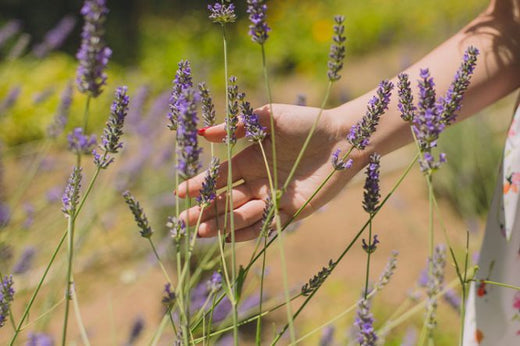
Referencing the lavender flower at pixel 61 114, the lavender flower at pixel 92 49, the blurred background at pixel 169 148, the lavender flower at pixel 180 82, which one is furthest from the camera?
the blurred background at pixel 169 148

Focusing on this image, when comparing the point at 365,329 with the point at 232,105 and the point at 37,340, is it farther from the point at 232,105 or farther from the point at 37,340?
the point at 37,340

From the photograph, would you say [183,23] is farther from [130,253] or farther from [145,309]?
[145,309]

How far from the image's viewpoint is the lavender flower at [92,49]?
0.70 m

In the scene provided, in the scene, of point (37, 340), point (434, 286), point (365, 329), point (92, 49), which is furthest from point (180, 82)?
point (37, 340)

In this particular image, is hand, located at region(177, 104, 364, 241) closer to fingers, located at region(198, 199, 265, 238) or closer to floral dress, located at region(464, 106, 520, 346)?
fingers, located at region(198, 199, 265, 238)

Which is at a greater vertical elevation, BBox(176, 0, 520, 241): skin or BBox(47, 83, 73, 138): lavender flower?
BBox(47, 83, 73, 138): lavender flower

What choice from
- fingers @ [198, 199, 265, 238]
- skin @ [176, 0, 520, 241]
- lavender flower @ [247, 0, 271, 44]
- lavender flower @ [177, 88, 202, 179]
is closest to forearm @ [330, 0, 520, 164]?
skin @ [176, 0, 520, 241]

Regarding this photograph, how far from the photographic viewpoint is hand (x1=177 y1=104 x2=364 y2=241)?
121 cm

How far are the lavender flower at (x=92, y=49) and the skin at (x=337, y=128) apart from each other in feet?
1.48

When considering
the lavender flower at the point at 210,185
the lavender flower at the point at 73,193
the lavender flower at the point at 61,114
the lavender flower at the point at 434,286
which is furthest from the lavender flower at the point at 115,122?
the lavender flower at the point at 61,114

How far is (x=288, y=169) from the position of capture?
1.35m

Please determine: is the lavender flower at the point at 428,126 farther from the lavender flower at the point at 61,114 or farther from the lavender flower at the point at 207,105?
the lavender flower at the point at 61,114

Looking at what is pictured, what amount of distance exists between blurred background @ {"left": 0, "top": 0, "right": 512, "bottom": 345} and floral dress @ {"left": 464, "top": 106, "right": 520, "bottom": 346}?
61 centimetres

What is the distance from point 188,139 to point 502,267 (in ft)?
3.01
